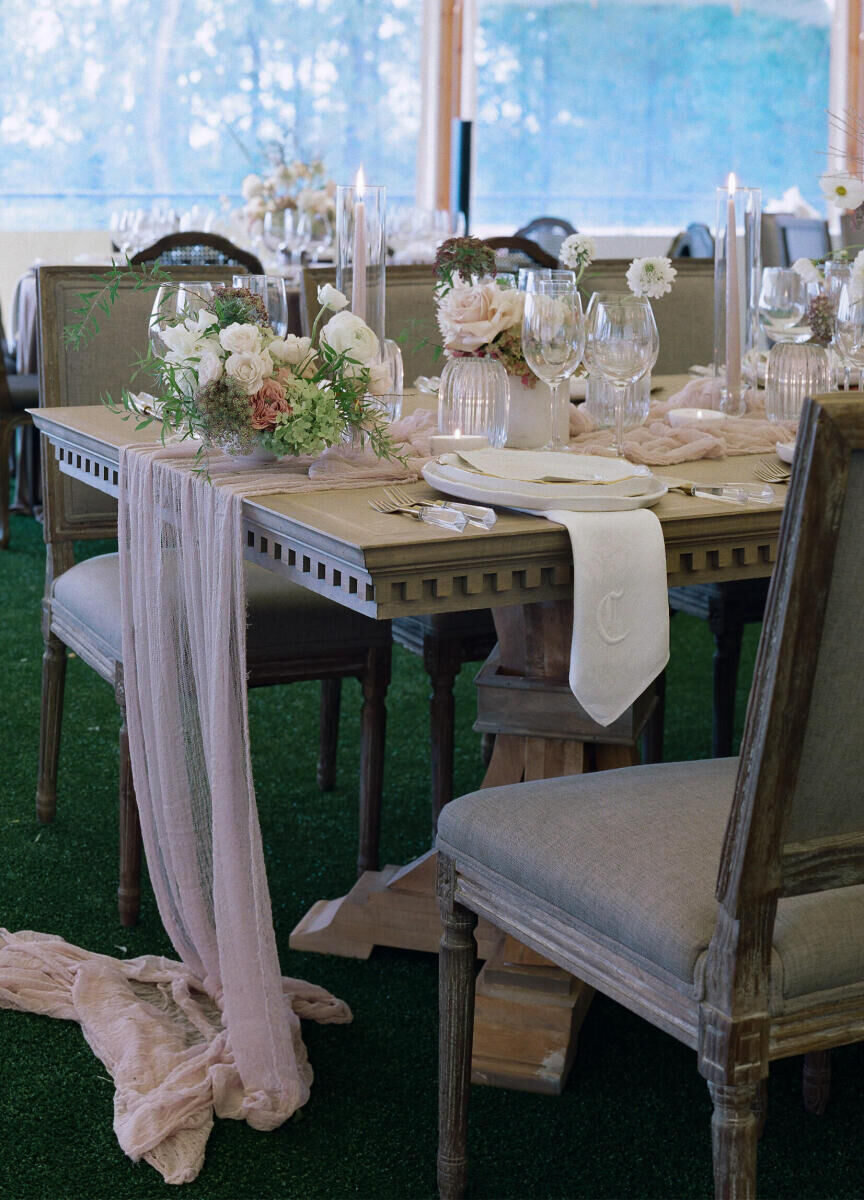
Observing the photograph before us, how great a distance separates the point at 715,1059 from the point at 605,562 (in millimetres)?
503

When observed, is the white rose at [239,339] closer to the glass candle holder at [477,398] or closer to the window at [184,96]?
the glass candle holder at [477,398]

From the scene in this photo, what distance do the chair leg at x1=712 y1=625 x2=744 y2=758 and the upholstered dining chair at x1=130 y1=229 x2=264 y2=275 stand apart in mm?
1154

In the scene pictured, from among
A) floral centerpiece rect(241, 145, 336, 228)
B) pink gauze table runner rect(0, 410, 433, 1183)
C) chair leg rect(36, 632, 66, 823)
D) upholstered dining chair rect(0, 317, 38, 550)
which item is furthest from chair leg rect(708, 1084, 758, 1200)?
floral centerpiece rect(241, 145, 336, 228)

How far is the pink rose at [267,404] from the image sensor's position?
1648mm

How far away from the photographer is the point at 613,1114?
5.71 feet

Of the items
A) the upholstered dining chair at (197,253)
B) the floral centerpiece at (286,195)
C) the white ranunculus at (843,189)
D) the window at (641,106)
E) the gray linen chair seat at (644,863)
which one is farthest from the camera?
the window at (641,106)

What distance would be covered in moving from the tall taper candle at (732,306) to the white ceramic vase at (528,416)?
360mm

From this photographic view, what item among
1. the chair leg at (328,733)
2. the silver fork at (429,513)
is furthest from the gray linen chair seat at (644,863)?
the chair leg at (328,733)

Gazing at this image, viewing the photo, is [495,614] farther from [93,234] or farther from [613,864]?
[93,234]

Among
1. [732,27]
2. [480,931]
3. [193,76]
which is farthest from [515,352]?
[732,27]

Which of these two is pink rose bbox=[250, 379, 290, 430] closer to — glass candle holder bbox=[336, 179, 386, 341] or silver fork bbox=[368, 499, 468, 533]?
silver fork bbox=[368, 499, 468, 533]

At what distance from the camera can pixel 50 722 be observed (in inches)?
99.0

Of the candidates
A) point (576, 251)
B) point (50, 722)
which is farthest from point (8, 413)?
point (576, 251)

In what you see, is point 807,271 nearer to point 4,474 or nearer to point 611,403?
point 611,403
